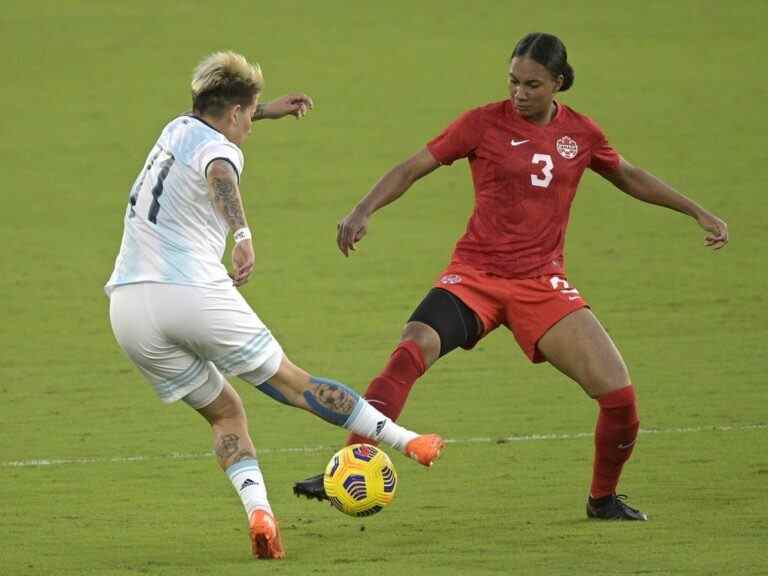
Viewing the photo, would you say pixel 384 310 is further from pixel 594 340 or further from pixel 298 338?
pixel 594 340

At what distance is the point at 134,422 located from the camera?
11336 millimetres

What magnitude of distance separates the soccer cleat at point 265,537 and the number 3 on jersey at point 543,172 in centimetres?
210

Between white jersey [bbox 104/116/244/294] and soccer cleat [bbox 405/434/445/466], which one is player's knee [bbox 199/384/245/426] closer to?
white jersey [bbox 104/116/244/294]

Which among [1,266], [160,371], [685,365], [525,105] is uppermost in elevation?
[525,105]

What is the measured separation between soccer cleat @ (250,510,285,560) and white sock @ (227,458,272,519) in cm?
4

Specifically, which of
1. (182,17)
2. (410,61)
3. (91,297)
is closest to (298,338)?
(91,297)

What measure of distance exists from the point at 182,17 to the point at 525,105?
55.6ft

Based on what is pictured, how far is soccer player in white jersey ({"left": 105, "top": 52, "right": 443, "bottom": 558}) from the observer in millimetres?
7012

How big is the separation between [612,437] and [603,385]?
11.9 inches

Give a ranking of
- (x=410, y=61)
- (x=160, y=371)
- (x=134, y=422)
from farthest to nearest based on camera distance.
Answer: (x=410, y=61) → (x=134, y=422) → (x=160, y=371)

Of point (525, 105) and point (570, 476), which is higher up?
point (525, 105)

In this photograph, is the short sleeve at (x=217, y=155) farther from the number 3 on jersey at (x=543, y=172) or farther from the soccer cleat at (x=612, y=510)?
the soccer cleat at (x=612, y=510)

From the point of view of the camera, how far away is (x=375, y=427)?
7320 millimetres

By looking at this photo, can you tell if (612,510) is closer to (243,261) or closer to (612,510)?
(612,510)
